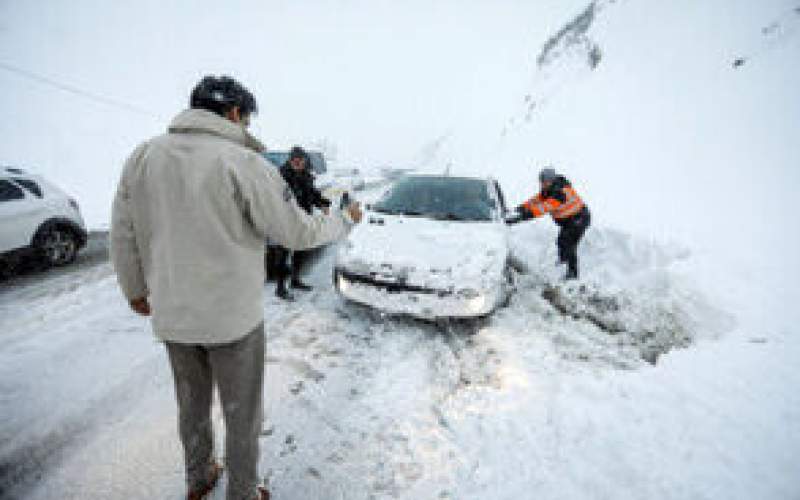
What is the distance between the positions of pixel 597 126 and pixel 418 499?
1253cm

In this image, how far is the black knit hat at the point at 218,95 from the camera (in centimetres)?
166

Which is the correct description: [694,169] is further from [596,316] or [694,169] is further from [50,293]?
[50,293]

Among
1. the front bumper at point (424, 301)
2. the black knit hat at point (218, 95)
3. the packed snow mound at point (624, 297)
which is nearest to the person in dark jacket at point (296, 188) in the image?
the front bumper at point (424, 301)

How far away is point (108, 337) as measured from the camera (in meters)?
3.98

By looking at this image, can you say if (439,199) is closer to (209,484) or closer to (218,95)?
(218,95)

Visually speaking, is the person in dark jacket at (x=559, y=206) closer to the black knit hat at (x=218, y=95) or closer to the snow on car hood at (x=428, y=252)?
the snow on car hood at (x=428, y=252)

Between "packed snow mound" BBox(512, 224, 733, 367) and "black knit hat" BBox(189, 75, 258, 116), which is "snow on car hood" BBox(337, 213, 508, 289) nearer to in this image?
"packed snow mound" BBox(512, 224, 733, 367)

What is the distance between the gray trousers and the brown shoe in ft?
0.76

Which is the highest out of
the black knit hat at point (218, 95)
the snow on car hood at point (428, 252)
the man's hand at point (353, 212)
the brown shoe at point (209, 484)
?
the black knit hat at point (218, 95)

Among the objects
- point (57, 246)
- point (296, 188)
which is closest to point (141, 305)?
point (296, 188)

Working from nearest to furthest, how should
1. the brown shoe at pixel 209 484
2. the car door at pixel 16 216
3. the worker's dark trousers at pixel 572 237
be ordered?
the brown shoe at pixel 209 484
the car door at pixel 16 216
the worker's dark trousers at pixel 572 237

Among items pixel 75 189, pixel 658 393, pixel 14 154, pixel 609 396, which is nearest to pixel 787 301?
pixel 658 393

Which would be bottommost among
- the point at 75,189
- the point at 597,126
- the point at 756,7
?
the point at 75,189

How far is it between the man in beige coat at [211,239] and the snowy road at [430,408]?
89 centimetres
